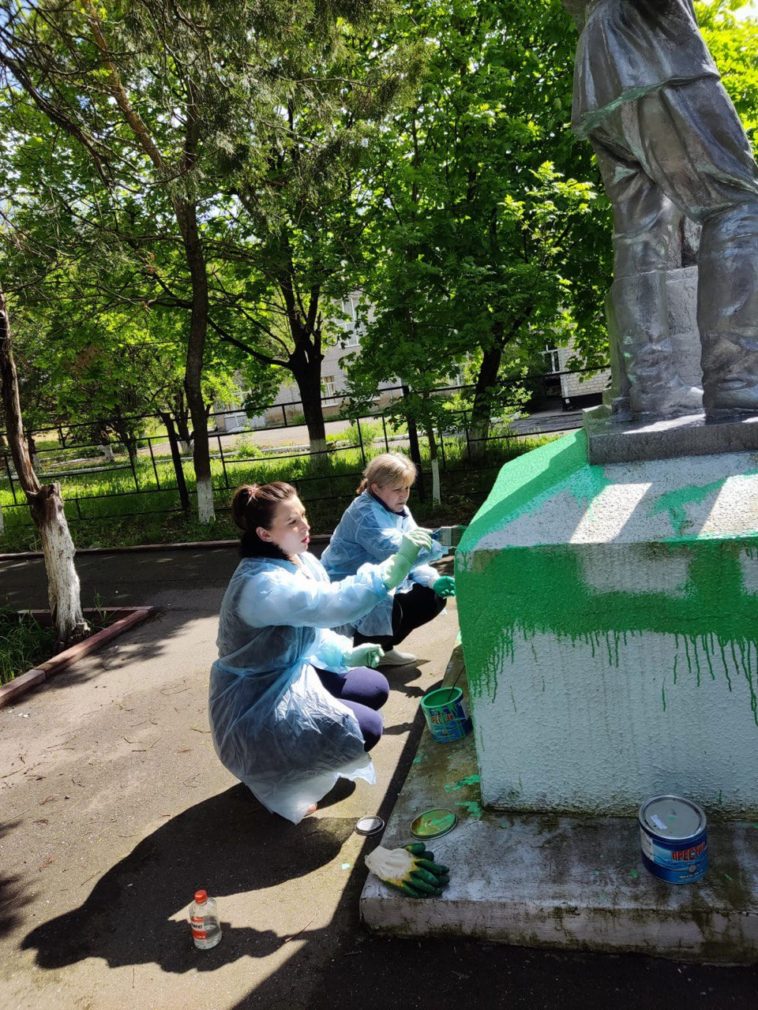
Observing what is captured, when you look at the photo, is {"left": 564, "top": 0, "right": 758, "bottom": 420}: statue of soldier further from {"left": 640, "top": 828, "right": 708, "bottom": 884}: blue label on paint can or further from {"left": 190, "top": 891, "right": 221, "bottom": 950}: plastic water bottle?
{"left": 190, "top": 891, "right": 221, "bottom": 950}: plastic water bottle

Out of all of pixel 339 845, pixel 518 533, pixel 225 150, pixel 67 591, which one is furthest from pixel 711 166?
pixel 67 591

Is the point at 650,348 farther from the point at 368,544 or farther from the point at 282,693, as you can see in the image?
the point at 282,693

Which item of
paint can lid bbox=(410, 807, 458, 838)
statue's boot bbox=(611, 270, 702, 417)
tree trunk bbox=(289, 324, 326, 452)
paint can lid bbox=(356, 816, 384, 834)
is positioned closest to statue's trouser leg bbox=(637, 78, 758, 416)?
statue's boot bbox=(611, 270, 702, 417)

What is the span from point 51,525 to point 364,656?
3.64m

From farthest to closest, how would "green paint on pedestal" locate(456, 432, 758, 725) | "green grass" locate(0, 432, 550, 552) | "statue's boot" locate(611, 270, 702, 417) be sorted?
"green grass" locate(0, 432, 550, 552) < "statue's boot" locate(611, 270, 702, 417) < "green paint on pedestal" locate(456, 432, 758, 725)

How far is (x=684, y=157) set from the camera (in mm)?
2482

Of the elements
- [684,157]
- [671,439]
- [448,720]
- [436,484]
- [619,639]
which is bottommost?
[448,720]

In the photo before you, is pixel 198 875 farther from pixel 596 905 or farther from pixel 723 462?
pixel 723 462

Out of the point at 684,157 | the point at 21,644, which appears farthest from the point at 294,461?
the point at 684,157

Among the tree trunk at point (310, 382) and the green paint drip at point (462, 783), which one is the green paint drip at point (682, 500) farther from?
the tree trunk at point (310, 382)

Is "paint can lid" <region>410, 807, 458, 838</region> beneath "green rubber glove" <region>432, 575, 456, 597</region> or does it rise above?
beneath

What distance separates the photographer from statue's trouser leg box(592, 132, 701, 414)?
2.79 m

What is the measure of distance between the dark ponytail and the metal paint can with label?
5.12 ft

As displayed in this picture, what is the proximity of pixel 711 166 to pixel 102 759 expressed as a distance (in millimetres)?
3851
